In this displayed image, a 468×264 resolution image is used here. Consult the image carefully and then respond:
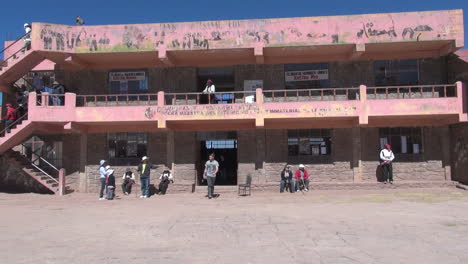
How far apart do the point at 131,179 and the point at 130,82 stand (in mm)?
5166

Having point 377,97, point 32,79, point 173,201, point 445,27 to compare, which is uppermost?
point 445,27

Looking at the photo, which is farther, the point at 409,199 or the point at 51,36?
the point at 51,36

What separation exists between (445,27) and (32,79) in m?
20.1

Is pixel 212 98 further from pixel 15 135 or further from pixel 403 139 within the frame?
pixel 403 139

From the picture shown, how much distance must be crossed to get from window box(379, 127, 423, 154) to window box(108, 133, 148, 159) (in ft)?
38.4

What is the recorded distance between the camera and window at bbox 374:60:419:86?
750 inches

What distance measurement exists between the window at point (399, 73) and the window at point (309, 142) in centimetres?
363

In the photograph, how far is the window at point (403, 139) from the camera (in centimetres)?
1894

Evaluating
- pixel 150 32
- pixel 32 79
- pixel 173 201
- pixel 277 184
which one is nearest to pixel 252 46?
pixel 150 32

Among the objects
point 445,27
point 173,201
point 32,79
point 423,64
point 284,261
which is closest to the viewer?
point 284,261

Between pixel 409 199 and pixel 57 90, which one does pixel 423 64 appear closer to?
pixel 409 199

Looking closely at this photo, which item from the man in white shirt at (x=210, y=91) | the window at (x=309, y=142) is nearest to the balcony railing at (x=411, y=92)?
the window at (x=309, y=142)

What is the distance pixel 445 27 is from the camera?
1738 cm

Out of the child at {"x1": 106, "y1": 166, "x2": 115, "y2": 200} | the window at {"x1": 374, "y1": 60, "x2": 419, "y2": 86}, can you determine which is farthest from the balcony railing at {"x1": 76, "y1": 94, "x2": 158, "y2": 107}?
the window at {"x1": 374, "y1": 60, "x2": 419, "y2": 86}
